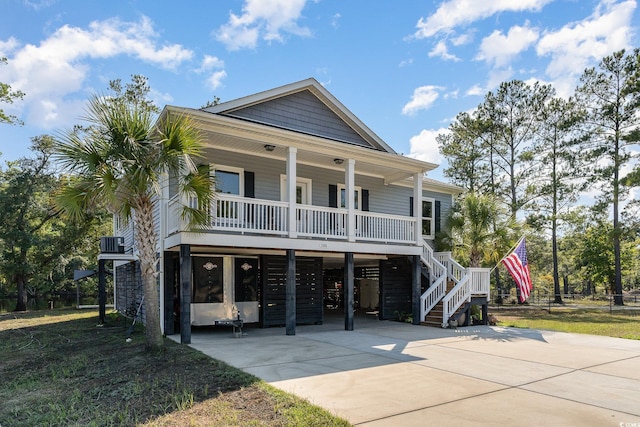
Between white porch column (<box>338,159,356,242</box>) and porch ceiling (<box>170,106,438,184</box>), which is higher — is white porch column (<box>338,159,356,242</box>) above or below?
below

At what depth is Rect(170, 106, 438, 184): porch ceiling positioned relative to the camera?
417 inches

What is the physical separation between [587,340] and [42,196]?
29.5 meters

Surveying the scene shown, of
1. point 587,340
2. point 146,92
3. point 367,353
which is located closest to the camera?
point 367,353

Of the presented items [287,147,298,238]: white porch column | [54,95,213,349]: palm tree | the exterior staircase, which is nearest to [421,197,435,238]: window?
the exterior staircase

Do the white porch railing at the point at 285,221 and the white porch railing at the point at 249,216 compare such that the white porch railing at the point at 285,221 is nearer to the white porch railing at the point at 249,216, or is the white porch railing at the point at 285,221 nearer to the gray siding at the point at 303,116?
the white porch railing at the point at 249,216

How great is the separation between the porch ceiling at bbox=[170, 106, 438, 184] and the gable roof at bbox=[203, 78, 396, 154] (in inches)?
47.6

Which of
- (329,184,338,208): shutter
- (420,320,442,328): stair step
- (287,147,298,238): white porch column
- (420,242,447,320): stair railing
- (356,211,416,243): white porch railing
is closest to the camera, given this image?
(287,147,298,238): white porch column

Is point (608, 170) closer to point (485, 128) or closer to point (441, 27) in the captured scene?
point (485, 128)

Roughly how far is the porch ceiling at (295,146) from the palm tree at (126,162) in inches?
80.9

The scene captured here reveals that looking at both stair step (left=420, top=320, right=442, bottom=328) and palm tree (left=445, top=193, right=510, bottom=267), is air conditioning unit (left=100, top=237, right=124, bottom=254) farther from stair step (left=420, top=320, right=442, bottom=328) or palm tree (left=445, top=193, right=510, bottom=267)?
palm tree (left=445, top=193, right=510, bottom=267)

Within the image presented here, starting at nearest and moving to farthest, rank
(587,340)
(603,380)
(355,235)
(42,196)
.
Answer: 1. (603,380)
2. (587,340)
3. (355,235)
4. (42,196)

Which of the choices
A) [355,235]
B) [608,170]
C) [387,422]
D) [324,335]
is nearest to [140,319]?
[324,335]

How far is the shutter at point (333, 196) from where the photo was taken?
15070mm

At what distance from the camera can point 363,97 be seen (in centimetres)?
1898
